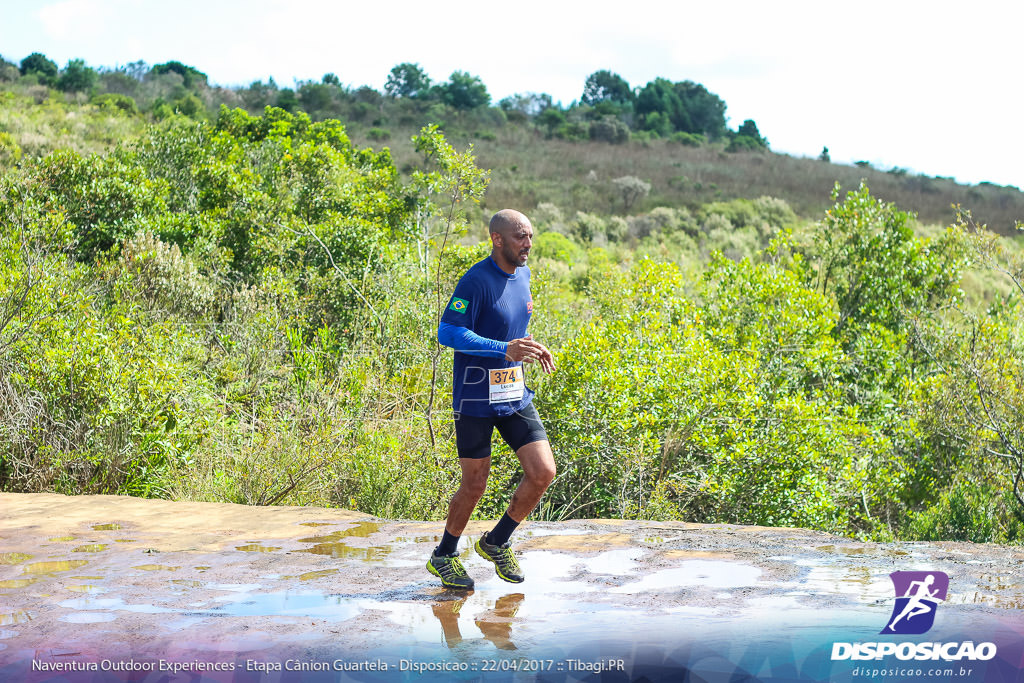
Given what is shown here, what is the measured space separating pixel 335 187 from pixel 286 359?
545 centimetres

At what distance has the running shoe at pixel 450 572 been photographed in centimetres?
429

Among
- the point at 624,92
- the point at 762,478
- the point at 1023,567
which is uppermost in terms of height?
the point at 624,92

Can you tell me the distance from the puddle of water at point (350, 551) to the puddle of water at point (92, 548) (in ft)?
3.88

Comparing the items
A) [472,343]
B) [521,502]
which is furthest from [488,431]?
→ [472,343]

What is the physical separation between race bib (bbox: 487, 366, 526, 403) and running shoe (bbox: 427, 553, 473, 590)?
0.87 metres

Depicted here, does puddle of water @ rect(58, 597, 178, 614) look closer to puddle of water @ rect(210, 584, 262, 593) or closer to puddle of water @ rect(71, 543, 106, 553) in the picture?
puddle of water @ rect(210, 584, 262, 593)

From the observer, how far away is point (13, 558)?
16.0 ft

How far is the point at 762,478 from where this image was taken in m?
8.59

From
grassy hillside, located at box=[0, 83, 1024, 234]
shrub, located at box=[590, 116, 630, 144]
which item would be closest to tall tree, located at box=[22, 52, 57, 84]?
grassy hillside, located at box=[0, 83, 1024, 234]

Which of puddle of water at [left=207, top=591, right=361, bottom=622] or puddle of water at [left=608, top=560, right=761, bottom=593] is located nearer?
puddle of water at [left=207, top=591, right=361, bottom=622]

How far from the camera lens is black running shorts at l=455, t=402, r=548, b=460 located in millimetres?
4117

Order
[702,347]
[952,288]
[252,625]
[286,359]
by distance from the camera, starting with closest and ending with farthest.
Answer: [252,625] → [702,347] → [286,359] → [952,288]

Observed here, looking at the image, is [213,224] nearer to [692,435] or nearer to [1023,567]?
[692,435]

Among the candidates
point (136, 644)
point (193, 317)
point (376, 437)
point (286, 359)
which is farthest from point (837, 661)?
point (193, 317)
